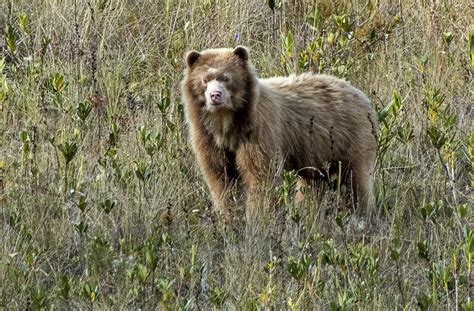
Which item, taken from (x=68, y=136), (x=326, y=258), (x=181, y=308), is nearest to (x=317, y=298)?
(x=326, y=258)

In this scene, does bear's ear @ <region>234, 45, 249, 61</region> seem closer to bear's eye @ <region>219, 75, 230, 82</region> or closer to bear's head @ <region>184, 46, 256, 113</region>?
bear's head @ <region>184, 46, 256, 113</region>

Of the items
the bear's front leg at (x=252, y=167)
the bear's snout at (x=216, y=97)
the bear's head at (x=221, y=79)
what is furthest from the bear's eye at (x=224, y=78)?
the bear's front leg at (x=252, y=167)

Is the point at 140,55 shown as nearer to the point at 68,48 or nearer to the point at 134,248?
the point at 68,48

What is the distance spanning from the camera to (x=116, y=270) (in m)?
5.17

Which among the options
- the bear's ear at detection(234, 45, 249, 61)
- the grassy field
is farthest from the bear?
the grassy field

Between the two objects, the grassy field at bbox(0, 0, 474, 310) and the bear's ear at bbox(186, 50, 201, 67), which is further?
the bear's ear at bbox(186, 50, 201, 67)

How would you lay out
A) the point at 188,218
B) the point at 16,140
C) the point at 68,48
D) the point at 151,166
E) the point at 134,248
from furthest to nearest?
the point at 68,48 → the point at 16,140 → the point at 151,166 → the point at 188,218 → the point at 134,248

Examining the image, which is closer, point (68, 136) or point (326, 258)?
point (326, 258)

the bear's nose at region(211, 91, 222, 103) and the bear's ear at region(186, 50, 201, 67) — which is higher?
the bear's ear at region(186, 50, 201, 67)

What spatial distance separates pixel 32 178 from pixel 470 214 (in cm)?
249

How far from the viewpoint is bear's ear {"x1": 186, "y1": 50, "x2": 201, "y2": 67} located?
22.8ft

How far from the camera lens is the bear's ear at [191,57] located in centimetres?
695

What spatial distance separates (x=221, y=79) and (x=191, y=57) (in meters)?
0.27

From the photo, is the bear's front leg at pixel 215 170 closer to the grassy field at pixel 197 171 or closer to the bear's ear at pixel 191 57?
the grassy field at pixel 197 171
